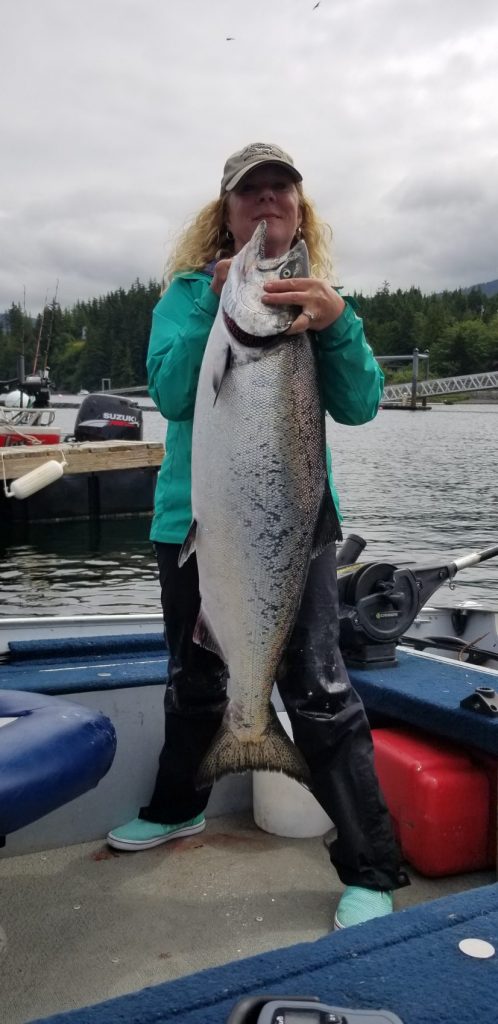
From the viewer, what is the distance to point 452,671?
4.29 meters

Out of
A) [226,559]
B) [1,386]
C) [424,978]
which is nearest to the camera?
[424,978]

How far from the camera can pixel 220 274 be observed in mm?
2621

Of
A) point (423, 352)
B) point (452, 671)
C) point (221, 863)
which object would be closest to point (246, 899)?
point (221, 863)

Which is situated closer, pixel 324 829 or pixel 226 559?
pixel 226 559

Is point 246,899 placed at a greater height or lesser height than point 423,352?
lesser

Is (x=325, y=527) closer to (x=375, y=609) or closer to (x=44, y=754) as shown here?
(x=44, y=754)

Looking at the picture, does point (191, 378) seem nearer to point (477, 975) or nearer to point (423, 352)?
point (477, 975)

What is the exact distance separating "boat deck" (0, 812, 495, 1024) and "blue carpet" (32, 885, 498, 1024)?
1348 millimetres

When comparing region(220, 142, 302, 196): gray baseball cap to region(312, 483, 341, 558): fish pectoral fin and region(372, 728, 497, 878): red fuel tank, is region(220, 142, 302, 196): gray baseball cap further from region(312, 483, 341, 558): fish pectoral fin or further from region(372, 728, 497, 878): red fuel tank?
region(372, 728, 497, 878): red fuel tank

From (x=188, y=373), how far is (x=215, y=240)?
0.73 meters

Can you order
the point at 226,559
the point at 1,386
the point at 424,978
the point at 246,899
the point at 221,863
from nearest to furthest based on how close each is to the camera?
the point at 424,978 < the point at 226,559 < the point at 246,899 < the point at 221,863 < the point at 1,386

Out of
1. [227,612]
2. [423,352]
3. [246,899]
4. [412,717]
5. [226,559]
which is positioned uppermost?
[423,352]

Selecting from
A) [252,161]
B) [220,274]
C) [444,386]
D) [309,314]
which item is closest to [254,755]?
[309,314]

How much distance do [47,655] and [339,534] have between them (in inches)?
81.4
